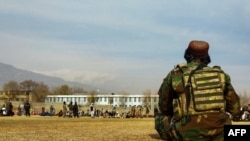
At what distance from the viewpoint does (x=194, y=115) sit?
16.1ft

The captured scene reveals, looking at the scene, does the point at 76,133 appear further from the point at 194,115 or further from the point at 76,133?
the point at 194,115

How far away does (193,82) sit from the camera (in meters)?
5.03

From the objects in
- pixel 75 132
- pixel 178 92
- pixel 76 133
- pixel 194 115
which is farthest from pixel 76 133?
pixel 194 115

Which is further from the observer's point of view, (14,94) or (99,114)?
(14,94)

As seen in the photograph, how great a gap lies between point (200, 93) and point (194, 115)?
228mm

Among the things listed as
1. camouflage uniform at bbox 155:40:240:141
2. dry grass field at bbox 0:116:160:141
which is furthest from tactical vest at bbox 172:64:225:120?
dry grass field at bbox 0:116:160:141

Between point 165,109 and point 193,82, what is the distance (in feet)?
1.71

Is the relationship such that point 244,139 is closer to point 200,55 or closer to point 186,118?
point 186,118

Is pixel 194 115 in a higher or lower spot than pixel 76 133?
higher

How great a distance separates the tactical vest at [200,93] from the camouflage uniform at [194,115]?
29mm

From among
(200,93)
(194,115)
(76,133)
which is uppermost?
(200,93)

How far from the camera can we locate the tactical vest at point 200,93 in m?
4.94

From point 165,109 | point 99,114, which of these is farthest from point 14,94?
point 165,109

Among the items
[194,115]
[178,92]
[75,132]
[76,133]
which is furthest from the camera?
[75,132]
